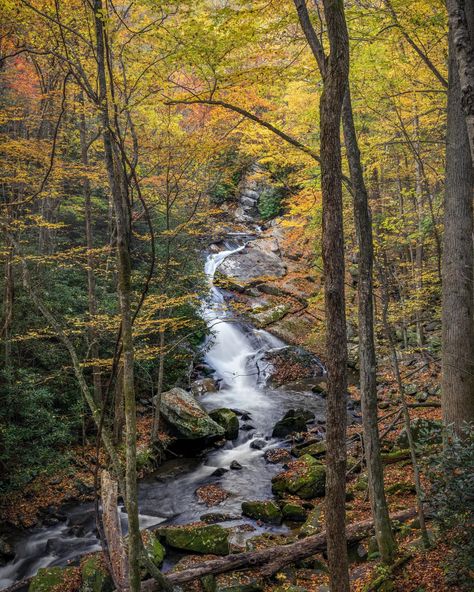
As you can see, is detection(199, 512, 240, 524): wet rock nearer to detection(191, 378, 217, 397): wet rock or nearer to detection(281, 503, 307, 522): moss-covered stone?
detection(281, 503, 307, 522): moss-covered stone

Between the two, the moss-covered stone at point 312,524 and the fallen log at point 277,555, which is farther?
the moss-covered stone at point 312,524

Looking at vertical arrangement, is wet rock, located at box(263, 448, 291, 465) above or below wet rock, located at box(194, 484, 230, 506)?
above

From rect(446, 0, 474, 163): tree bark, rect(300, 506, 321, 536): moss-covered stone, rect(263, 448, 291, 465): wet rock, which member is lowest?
rect(263, 448, 291, 465): wet rock

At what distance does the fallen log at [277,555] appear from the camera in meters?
6.27

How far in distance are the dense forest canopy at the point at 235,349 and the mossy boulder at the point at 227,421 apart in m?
0.07

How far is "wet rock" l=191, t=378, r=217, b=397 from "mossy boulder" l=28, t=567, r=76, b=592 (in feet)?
27.5

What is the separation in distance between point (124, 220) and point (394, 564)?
16.0 ft

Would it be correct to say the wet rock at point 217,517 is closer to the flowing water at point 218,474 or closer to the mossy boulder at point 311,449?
the flowing water at point 218,474

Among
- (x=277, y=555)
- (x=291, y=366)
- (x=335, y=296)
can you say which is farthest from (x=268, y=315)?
(x=335, y=296)

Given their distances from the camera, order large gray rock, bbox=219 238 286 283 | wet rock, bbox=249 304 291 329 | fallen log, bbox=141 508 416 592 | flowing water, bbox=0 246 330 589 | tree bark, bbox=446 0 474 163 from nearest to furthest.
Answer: tree bark, bbox=446 0 474 163, fallen log, bbox=141 508 416 592, flowing water, bbox=0 246 330 589, wet rock, bbox=249 304 291 329, large gray rock, bbox=219 238 286 283

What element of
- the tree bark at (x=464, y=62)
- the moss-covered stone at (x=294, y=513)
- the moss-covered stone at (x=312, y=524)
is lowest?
the moss-covered stone at (x=294, y=513)

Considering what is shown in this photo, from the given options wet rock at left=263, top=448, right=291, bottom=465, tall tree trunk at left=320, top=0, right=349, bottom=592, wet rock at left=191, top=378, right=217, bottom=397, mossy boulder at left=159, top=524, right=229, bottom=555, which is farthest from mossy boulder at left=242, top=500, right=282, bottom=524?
wet rock at left=191, top=378, right=217, bottom=397

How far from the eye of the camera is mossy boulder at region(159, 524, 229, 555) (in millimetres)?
7035

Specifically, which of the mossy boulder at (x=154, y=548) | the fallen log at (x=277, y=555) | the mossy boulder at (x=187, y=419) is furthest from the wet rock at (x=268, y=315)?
the fallen log at (x=277, y=555)
